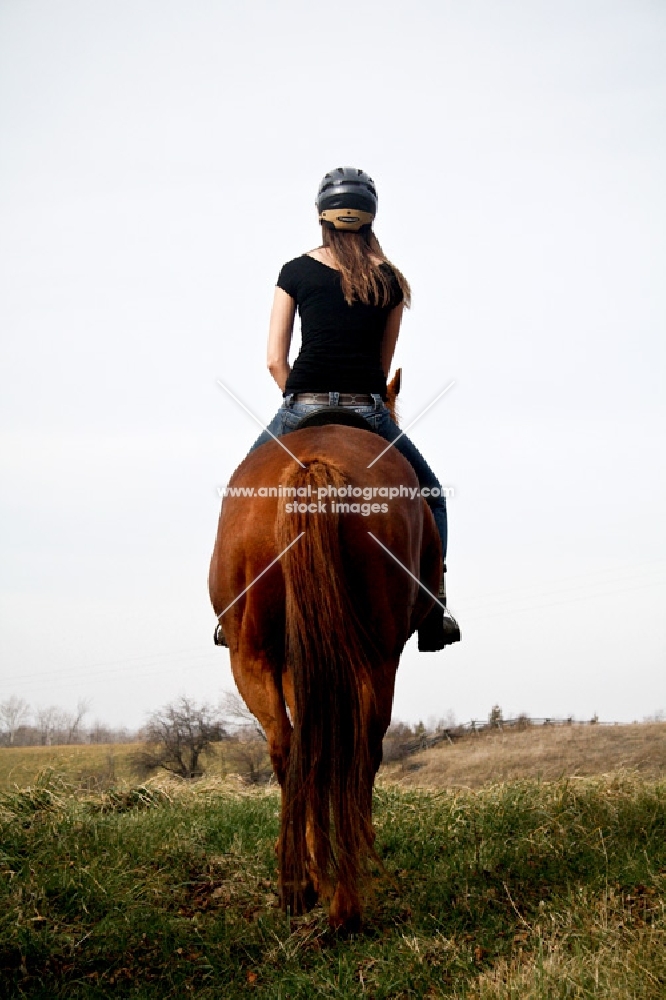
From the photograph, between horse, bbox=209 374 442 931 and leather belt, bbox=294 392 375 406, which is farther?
leather belt, bbox=294 392 375 406

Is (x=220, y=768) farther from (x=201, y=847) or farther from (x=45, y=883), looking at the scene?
(x=45, y=883)

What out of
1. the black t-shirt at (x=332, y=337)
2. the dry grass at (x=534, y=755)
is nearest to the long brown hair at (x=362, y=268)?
the black t-shirt at (x=332, y=337)

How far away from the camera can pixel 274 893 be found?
5.98 meters

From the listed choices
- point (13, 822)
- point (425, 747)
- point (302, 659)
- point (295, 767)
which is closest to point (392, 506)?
point (302, 659)

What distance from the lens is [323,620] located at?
4766 mm

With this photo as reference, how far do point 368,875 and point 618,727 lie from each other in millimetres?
6152

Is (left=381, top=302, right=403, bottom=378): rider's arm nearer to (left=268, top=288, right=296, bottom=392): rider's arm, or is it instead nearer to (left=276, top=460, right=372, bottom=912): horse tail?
(left=268, top=288, right=296, bottom=392): rider's arm

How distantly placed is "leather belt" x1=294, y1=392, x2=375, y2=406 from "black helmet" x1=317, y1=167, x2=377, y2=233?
119cm

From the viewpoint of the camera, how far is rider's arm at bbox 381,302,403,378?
6.12 metres

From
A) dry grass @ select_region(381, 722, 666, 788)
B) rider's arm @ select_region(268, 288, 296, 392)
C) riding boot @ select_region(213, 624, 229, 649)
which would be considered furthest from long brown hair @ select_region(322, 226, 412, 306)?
dry grass @ select_region(381, 722, 666, 788)

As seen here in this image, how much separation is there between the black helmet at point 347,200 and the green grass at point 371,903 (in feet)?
13.5

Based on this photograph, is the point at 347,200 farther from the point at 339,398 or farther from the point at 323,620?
the point at 323,620

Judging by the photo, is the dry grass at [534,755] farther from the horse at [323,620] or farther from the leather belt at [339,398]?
the leather belt at [339,398]

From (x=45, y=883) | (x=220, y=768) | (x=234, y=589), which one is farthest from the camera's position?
(x=220, y=768)
